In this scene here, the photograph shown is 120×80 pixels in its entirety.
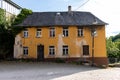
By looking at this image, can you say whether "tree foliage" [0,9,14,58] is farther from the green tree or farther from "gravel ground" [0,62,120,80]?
"gravel ground" [0,62,120,80]

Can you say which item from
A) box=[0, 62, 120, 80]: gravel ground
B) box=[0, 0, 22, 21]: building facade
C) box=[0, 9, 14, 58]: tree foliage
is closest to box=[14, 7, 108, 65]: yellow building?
box=[0, 9, 14, 58]: tree foliage

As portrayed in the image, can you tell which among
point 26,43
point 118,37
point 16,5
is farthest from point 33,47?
point 118,37

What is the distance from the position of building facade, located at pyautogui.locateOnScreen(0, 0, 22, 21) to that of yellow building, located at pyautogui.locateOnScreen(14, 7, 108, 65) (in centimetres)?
683

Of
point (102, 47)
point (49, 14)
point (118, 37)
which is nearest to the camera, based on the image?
point (102, 47)

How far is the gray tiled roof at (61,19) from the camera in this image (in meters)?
49.9

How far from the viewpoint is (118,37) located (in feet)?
488

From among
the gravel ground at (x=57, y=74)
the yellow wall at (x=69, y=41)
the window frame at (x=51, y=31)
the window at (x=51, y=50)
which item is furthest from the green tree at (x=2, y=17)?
the gravel ground at (x=57, y=74)

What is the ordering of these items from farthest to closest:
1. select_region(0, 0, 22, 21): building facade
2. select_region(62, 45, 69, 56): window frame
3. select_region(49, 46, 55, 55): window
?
select_region(0, 0, 22, 21): building facade → select_region(49, 46, 55, 55): window → select_region(62, 45, 69, 56): window frame

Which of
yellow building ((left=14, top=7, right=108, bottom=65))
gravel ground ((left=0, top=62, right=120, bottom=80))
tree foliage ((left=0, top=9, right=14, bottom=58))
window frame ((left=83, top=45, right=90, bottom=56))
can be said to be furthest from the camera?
tree foliage ((left=0, top=9, right=14, bottom=58))

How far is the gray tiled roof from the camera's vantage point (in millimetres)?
49869

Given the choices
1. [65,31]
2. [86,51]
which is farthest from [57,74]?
[65,31]

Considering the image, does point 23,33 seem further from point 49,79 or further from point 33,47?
point 49,79

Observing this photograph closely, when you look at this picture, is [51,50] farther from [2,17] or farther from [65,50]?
[2,17]

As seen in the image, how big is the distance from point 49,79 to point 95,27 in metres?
26.2
